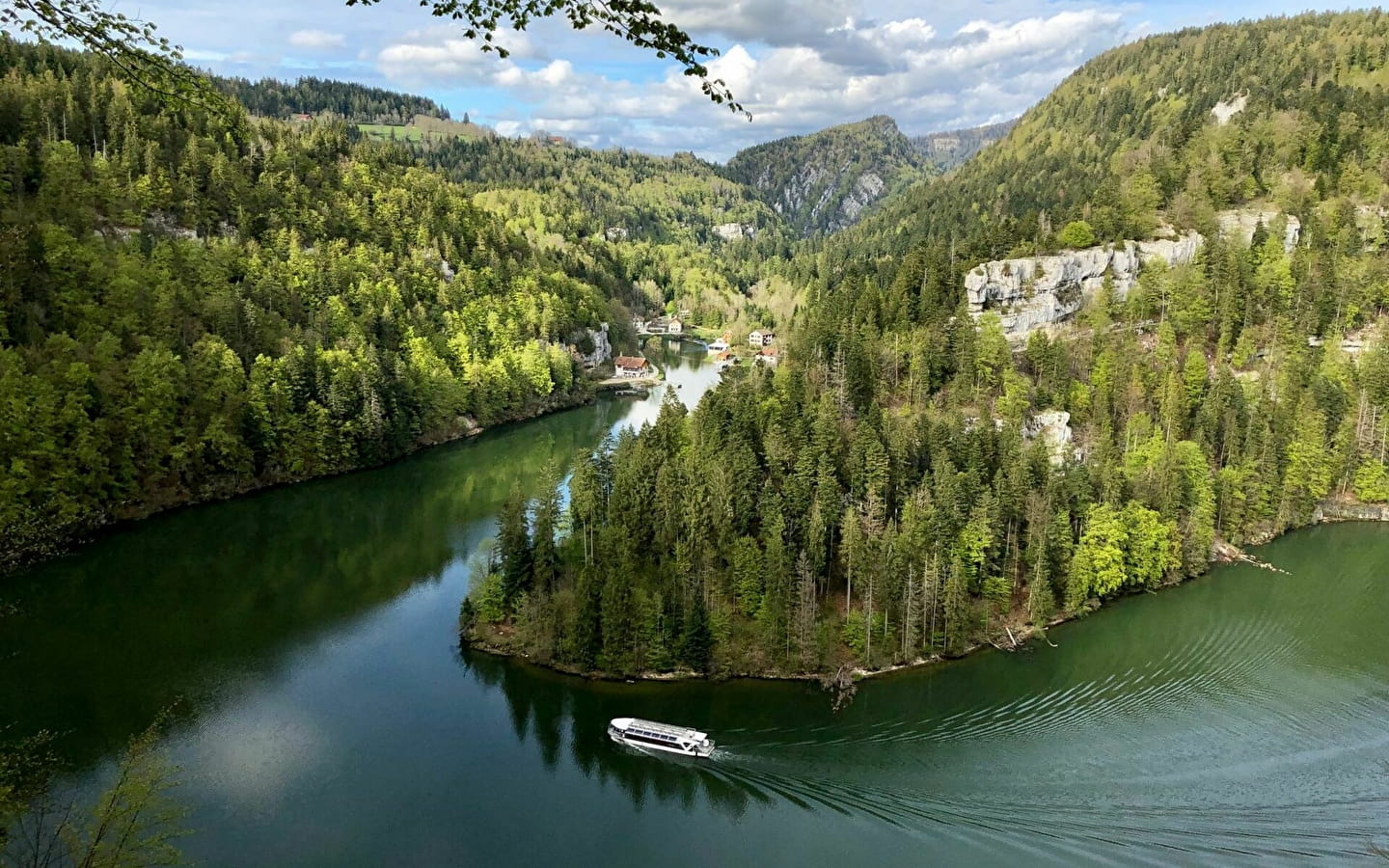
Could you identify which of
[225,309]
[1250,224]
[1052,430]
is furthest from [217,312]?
[1250,224]

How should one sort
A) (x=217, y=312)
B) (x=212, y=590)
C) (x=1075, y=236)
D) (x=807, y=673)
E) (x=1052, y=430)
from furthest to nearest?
(x=1075, y=236) < (x=217, y=312) < (x=1052, y=430) < (x=212, y=590) < (x=807, y=673)

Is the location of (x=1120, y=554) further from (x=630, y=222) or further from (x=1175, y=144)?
(x=630, y=222)

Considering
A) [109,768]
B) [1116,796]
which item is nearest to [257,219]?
[109,768]

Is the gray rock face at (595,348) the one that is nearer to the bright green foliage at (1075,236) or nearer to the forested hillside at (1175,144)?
the forested hillside at (1175,144)

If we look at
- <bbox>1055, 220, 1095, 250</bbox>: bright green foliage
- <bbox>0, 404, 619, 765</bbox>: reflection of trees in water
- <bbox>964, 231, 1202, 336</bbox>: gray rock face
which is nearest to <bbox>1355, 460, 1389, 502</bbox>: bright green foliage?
<bbox>964, 231, 1202, 336</bbox>: gray rock face

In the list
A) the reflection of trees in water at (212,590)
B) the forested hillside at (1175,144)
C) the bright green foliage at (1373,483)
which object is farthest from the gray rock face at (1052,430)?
the reflection of trees in water at (212,590)

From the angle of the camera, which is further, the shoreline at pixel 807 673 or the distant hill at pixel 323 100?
the distant hill at pixel 323 100

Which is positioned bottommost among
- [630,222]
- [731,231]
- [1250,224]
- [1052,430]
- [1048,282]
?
[1052,430]
